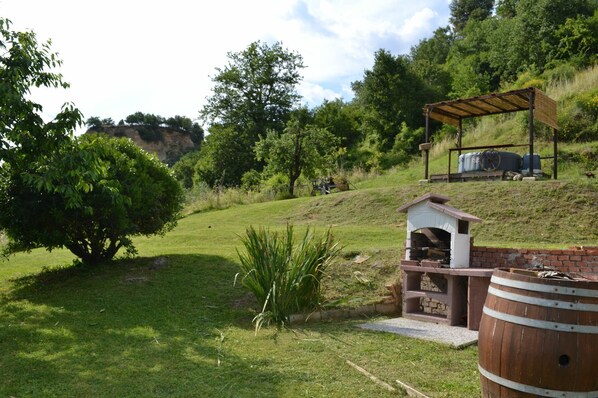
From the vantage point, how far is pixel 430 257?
22.0 ft

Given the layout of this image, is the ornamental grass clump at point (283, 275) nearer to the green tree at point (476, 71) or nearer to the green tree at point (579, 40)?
the green tree at point (579, 40)

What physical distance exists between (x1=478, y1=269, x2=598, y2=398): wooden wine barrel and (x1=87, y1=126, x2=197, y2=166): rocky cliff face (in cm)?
5321

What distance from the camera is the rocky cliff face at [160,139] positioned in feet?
180

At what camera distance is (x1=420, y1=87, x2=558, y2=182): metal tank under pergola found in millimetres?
12469

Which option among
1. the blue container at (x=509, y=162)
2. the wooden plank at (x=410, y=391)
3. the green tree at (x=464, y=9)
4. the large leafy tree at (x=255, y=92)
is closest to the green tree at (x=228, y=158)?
the large leafy tree at (x=255, y=92)

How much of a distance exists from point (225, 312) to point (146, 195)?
2994 millimetres

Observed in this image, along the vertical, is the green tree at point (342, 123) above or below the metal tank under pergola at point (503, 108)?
above

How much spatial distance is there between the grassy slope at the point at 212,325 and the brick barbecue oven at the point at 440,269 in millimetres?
725

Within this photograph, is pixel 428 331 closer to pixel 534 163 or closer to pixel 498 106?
pixel 534 163

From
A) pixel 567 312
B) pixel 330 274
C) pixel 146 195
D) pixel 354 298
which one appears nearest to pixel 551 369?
pixel 567 312

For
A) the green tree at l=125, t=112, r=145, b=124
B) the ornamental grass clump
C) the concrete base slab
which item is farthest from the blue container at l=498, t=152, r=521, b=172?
the green tree at l=125, t=112, r=145, b=124

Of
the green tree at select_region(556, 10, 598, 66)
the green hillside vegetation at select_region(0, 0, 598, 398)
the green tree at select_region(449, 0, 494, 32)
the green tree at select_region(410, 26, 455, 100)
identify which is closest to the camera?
the green hillside vegetation at select_region(0, 0, 598, 398)

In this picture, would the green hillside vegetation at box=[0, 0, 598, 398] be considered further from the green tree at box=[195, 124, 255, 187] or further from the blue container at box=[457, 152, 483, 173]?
the green tree at box=[195, 124, 255, 187]

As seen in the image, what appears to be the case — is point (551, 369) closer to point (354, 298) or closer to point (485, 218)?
point (354, 298)
